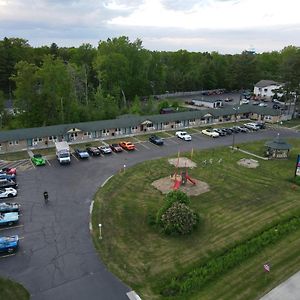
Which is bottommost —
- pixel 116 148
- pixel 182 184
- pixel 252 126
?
pixel 182 184

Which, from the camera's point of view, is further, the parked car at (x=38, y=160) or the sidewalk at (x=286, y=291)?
the parked car at (x=38, y=160)

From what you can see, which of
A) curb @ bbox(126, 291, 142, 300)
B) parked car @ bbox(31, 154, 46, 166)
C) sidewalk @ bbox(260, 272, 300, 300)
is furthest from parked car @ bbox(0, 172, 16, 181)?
sidewalk @ bbox(260, 272, 300, 300)

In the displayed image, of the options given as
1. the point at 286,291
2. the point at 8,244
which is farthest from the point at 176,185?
the point at 8,244

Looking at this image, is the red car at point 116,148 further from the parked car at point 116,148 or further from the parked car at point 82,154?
the parked car at point 82,154

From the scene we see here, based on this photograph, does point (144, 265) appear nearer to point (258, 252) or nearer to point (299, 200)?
point (258, 252)

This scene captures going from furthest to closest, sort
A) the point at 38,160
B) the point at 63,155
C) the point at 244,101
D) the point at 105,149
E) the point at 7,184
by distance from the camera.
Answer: the point at 244,101 < the point at 105,149 < the point at 63,155 < the point at 38,160 < the point at 7,184

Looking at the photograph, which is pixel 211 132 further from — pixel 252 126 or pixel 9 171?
pixel 9 171

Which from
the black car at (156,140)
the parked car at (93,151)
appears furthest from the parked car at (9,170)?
the black car at (156,140)
